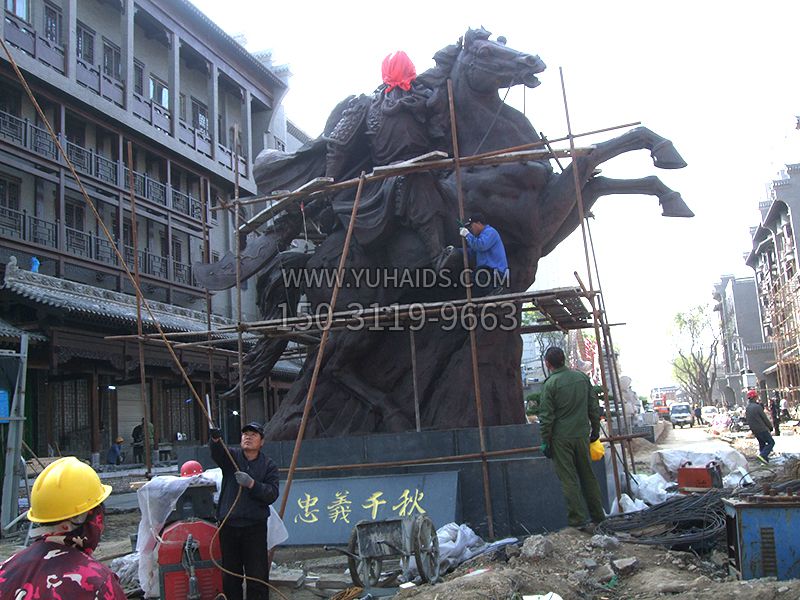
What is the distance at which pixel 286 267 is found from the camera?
382 inches

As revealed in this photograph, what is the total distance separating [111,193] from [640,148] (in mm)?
16246

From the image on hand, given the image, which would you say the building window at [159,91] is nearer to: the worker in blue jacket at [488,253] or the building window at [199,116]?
the building window at [199,116]

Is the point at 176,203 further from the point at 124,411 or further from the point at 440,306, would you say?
the point at 440,306

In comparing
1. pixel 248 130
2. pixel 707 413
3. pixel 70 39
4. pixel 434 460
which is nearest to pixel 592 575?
pixel 434 460

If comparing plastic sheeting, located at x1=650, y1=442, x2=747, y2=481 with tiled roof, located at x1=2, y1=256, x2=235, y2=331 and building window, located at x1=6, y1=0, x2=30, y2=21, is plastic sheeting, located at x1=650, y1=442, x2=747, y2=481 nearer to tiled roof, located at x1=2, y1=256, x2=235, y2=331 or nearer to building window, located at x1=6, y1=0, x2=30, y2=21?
tiled roof, located at x1=2, y1=256, x2=235, y2=331

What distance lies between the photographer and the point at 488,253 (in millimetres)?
7852

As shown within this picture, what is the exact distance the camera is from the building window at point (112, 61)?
21.7m

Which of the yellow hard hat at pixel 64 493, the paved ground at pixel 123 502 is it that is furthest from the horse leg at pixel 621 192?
the paved ground at pixel 123 502

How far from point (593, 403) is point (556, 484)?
1176mm

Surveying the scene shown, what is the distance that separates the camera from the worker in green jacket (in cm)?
592

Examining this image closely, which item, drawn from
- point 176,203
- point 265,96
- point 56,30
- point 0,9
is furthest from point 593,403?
point 265,96

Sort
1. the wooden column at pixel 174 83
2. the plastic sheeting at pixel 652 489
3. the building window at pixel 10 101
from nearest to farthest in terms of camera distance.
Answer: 1. the plastic sheeting at pixel 652 489
2. the building window at pixel 10 101
3. the wooden column at pixel 174 83

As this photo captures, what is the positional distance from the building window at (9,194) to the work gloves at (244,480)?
15.8 m

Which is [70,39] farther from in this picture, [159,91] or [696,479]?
[696,479]
